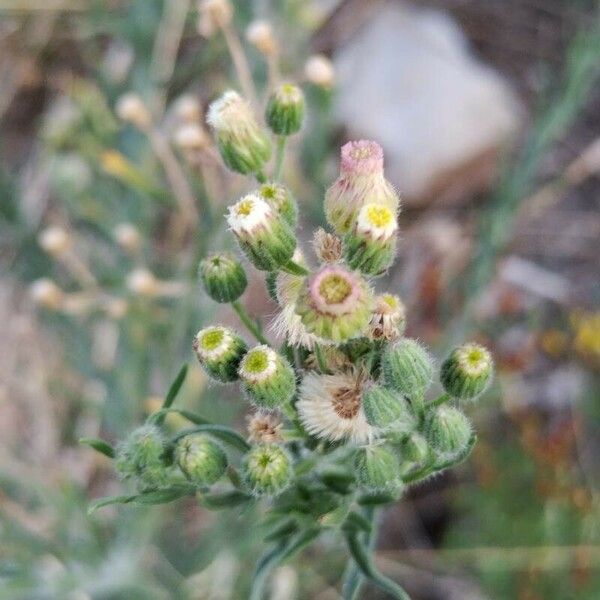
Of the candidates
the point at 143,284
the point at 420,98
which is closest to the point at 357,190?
the point at 143,284

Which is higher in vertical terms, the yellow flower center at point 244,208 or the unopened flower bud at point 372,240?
the yellow flower center at point 244,208

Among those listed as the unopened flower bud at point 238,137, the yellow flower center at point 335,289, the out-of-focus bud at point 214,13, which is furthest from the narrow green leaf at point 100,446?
the out-of-focus bud at point 214,13

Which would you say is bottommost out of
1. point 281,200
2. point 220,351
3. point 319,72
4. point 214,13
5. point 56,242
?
point 220,351

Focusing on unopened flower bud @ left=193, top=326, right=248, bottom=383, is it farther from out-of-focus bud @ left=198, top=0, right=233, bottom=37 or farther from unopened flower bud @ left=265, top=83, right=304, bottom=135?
out-of-focus bud @ left=198, top=0, right=233, bottom=37

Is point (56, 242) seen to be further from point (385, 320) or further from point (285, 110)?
point (385, 320)

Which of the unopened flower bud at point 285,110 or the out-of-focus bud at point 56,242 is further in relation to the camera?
the out-of-focus bud at point 56,242

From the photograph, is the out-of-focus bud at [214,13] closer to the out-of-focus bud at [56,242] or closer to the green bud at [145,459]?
the out-of-focus bud at [56,242]
